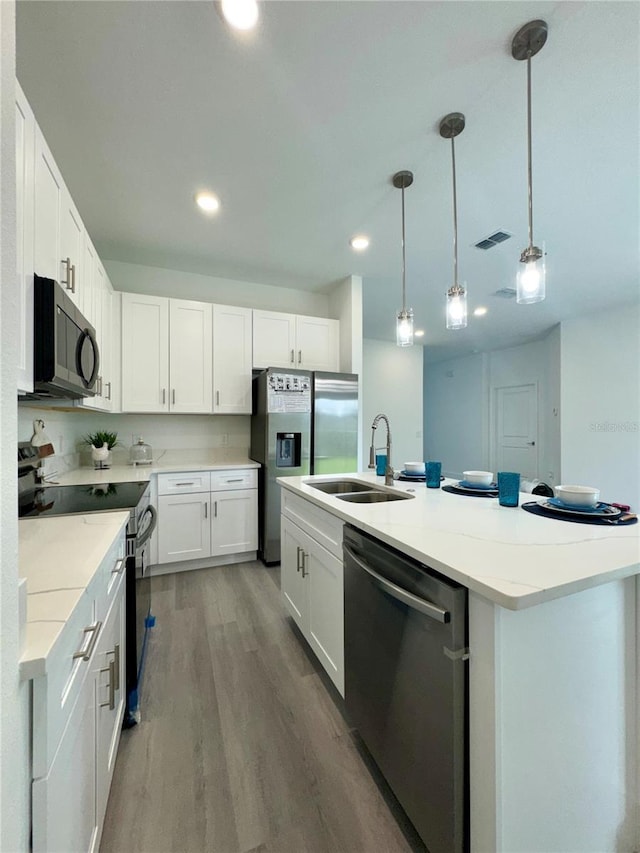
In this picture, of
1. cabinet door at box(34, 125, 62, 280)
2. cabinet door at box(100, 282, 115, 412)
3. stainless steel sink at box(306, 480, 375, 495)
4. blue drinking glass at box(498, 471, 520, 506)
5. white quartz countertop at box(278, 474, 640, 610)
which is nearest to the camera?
white quartz countertop at box(278, 474, 640, 610)

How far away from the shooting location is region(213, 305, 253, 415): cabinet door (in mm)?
3277

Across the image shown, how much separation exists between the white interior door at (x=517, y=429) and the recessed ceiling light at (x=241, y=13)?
6.50 meters

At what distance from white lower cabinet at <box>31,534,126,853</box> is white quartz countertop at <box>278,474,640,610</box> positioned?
0.83 m

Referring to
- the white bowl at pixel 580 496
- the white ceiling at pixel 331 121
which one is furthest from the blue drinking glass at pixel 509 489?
the white ceiling at pixel 331 121

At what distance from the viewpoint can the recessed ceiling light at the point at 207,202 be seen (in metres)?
2.25

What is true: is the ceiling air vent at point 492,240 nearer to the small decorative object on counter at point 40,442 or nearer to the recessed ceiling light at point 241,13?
the recessed ceiling light at point 241,13

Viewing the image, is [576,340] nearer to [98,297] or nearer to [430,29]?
[430,29]

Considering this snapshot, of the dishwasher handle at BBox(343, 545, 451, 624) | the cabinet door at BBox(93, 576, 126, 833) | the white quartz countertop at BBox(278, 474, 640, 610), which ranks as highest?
the white quartz countertop at BBox(278, 474, 640, 610)

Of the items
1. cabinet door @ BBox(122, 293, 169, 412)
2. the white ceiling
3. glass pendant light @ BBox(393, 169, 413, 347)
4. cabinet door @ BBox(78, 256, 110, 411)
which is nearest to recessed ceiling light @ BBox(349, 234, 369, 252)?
the white ceiling

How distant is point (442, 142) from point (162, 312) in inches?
99.1

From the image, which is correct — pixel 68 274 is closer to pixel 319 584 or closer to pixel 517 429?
pixel 319 584

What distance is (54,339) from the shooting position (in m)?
1.14

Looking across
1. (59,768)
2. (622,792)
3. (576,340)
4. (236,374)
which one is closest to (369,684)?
(622,792)

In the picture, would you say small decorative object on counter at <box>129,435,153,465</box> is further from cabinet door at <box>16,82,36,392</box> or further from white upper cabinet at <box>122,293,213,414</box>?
cabinet door at <box>16,82,36,392</box>
